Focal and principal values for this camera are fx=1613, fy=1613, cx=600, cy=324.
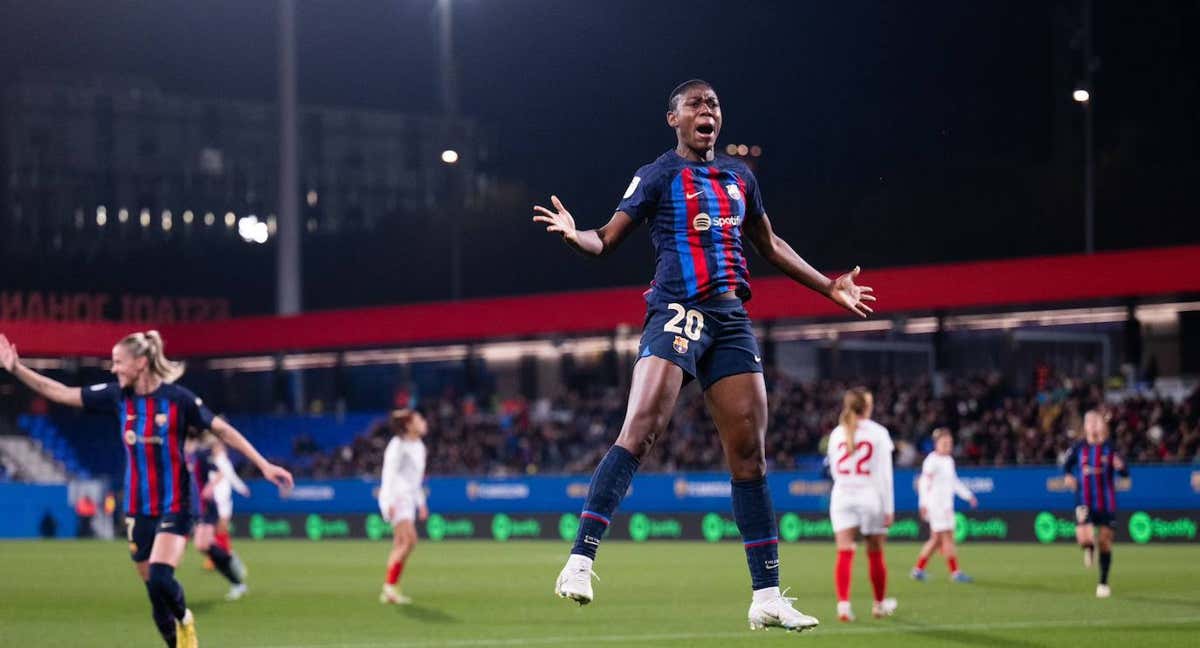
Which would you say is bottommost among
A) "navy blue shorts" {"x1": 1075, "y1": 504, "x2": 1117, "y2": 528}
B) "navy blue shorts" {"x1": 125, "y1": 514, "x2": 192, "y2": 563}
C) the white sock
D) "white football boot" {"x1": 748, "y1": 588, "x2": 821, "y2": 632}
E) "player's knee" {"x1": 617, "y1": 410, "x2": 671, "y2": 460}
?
"navy blue shorts" {"x1": 1075, "y1": 504, "x2": 1117, "y2": 528}

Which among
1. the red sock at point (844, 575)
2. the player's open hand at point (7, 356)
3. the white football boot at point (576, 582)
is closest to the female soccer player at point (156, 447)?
the player's open hand at point (7, 356)

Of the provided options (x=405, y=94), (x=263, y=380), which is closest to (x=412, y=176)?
(x=405, y=94)

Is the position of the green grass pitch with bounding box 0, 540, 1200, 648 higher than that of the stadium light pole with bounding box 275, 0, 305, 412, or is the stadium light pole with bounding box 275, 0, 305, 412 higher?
the stadium light pole with bounding box 275, 0, 305, 412

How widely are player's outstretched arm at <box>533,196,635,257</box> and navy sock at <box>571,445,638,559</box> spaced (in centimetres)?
94

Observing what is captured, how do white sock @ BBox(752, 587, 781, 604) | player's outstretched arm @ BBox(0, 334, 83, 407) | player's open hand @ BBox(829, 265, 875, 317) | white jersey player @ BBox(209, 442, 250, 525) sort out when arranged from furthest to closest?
white jersey player @ BBox(209, 442, 250, 525)
player's outstretched arm @ BBox(0, 334, 83, 407)
player's open hand @ BBox(829, 265, 875, 317)
white sock @ BBox(752, 587, 781, 604)

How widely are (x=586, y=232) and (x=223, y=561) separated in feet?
46.5

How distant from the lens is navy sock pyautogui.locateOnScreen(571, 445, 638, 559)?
7.49 m

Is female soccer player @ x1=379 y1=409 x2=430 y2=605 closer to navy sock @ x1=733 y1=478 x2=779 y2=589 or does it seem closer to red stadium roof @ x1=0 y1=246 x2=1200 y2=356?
navy sock @ x1=733 y1=478 x2=779 y2=589

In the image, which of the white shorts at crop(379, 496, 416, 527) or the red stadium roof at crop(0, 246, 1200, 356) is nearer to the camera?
the white shorts at crop(379, 496, 416, 527)

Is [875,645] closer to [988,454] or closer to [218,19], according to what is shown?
[988,454]

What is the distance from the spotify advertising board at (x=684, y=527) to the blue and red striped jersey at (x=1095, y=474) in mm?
11140

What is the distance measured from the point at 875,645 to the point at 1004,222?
39.1m

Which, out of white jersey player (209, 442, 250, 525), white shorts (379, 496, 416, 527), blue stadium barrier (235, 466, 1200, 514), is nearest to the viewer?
white shorts (379, 496, 416, 527)

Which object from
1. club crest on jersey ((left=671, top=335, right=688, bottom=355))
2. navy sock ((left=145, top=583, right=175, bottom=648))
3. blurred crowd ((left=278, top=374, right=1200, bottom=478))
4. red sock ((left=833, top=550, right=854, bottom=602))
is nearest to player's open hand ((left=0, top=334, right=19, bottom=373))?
navy sock ((left=145, top=583, right=175, bottom=648))
